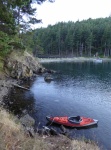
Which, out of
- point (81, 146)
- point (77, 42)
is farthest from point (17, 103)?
point (77, 42)

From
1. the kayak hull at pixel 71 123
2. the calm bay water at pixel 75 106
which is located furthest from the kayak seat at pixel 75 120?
the calm bay water at pixel 75 106

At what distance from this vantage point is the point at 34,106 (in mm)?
26688

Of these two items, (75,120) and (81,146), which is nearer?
(81,146)

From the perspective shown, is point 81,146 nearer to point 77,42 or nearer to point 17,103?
point 17,103

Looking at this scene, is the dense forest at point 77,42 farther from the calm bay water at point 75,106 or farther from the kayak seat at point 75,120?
the kayak seat at point 75,120

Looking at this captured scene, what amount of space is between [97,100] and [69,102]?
501 cm

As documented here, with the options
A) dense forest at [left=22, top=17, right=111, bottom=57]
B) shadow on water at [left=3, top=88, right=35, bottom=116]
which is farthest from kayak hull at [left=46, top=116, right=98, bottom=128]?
dense forest at [left=22, top=17, right=111, bottom=57]

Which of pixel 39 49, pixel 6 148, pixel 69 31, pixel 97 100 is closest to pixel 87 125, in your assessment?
pixel 97 100

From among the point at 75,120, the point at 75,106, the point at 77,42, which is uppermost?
the point at 77,42

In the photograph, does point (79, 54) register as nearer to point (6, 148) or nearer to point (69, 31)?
point (69, 31)

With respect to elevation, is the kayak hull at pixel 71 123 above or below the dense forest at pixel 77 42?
below

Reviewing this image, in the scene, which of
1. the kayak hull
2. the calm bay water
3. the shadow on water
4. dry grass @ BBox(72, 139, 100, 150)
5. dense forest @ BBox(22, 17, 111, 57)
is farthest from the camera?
dense forest @ BBox(22, 17, 111, 57)

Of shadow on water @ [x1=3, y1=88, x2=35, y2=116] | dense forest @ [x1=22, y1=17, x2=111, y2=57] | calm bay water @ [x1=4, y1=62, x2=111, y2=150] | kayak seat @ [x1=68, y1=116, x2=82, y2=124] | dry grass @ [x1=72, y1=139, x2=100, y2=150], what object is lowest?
calm bay water @ [x1=4, y1=62, x2=111, y2=150]

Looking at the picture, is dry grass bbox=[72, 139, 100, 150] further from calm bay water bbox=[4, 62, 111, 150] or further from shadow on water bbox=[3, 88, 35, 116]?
shadow on water bbox=[3, 88, 35, 116]
